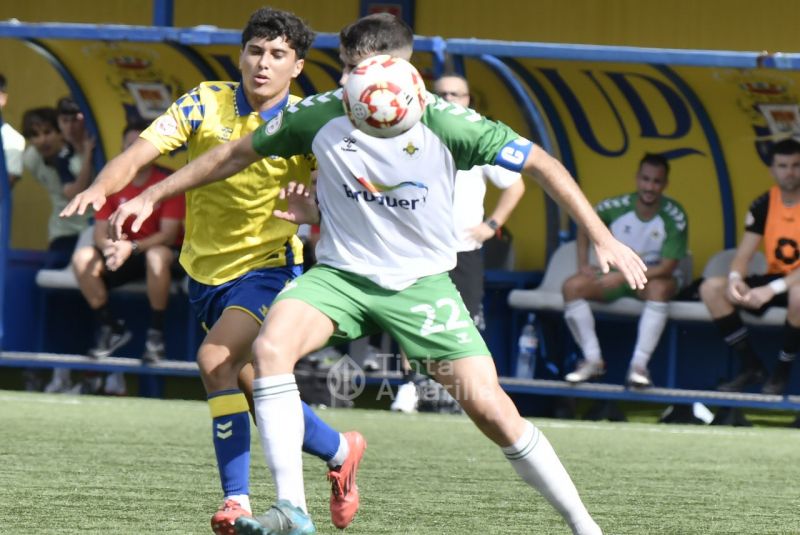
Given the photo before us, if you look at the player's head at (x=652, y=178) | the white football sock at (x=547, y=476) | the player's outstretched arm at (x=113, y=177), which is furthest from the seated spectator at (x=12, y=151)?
the white football sock at (x=547, y=476)

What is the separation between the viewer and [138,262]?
11141mm

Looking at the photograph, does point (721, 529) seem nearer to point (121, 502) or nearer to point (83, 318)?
point (121, 502)

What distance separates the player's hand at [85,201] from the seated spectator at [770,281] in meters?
5.72

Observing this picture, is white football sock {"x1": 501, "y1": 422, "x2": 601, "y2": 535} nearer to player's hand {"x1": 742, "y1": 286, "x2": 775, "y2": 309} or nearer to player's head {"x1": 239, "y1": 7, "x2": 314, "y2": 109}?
player's head {"x1": 239, "y1": 7, "x2": 314, "y2": 109}

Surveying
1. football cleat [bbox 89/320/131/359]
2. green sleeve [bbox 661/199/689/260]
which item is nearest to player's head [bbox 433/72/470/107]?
green sleeve [bbox 661/199/689/260]

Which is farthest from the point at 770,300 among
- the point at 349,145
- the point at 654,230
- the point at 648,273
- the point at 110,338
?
the point at 349,145

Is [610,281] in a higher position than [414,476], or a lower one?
higher

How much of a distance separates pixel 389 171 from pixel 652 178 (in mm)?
5786

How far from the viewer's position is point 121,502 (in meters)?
5.90

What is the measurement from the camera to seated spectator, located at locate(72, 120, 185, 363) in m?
10.8

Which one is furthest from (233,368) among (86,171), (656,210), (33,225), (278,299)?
(33,225)

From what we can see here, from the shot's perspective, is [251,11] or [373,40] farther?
[251,11]

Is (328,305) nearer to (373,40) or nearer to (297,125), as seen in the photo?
(297,125)

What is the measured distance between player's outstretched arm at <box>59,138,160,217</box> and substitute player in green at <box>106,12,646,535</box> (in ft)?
0.39
